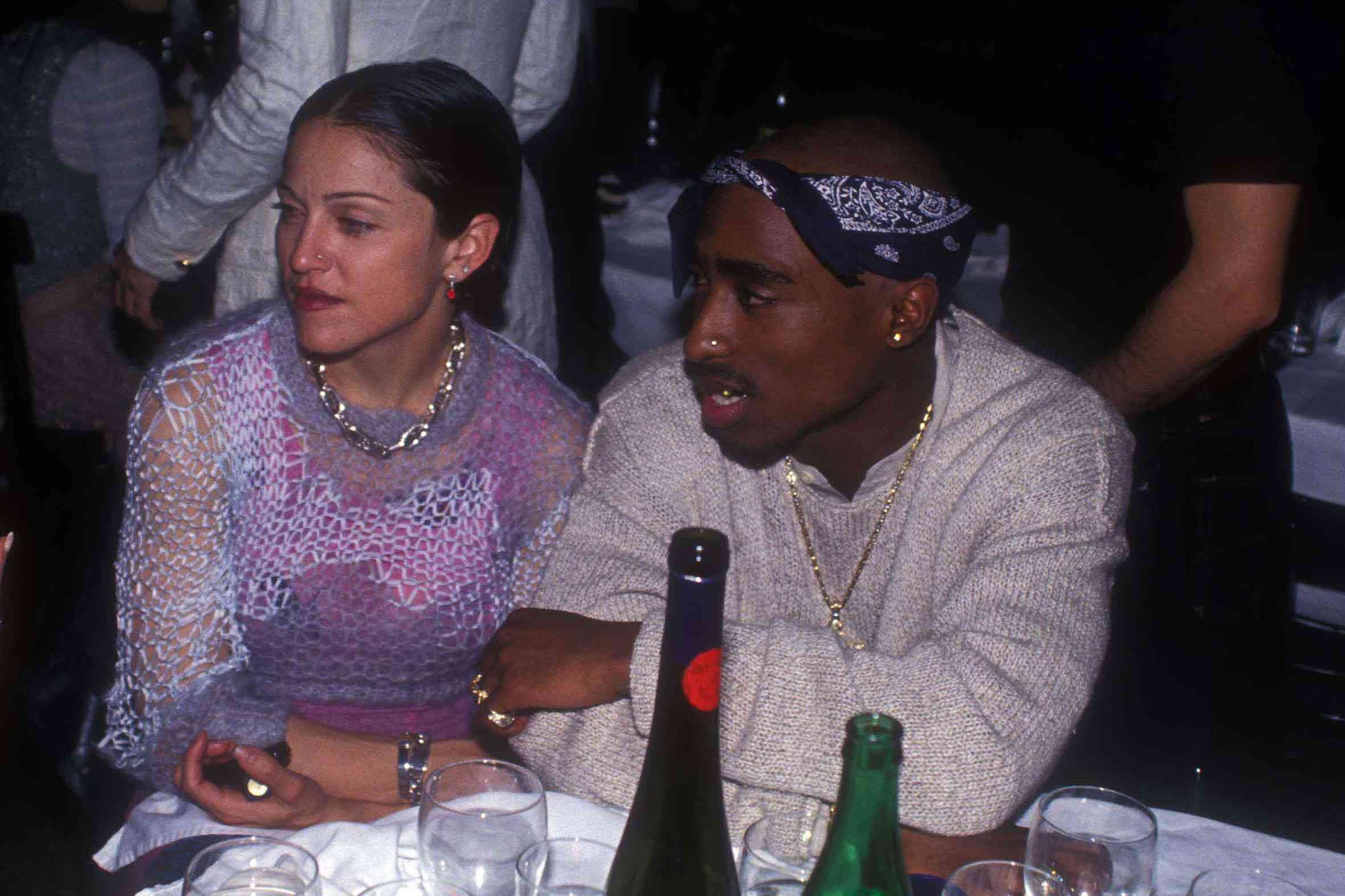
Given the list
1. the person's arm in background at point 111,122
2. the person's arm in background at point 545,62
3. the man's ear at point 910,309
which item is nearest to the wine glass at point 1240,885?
the man's ear at point 910,309

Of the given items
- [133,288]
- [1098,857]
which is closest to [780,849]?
[1098,857]

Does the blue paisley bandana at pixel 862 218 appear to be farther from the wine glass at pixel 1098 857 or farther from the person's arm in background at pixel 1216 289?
the wine glass at pixel 1098 857

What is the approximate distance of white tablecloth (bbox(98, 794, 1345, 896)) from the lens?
1.29 meters

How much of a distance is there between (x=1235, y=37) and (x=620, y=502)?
4.68ft

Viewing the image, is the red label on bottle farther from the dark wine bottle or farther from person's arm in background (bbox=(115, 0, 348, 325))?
person's arm in background (bbox=(115, 0, 348, 325))

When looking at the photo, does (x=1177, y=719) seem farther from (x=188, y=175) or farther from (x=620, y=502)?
(x=188, y=175)

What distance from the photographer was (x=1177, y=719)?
82.7 inches

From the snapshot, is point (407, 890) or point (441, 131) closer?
point (407, 890)

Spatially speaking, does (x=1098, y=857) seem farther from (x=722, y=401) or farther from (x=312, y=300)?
(x=312, y=300)

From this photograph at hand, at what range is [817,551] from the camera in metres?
2.04

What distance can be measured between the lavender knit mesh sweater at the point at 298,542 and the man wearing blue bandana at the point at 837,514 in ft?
0.75

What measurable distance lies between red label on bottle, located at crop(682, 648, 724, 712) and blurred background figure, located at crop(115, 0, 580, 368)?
1829 mm

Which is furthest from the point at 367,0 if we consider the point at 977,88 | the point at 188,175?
the point at 977,88

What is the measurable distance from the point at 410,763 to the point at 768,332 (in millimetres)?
835
